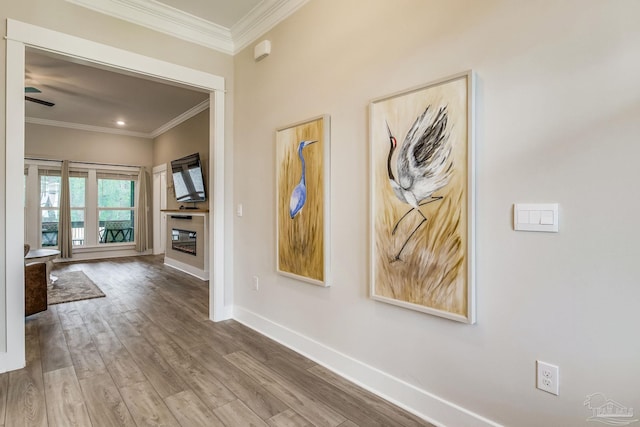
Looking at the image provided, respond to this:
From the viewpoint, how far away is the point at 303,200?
8.11 feet

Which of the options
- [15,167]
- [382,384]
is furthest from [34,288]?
[382,384]

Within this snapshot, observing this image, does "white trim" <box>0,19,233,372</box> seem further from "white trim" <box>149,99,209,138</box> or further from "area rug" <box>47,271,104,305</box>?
"white trim" <box>149,99,209,138</box>

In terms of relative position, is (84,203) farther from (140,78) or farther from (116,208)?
(140,78)

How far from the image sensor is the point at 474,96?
5.09ft

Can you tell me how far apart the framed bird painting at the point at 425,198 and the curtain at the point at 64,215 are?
7.25m

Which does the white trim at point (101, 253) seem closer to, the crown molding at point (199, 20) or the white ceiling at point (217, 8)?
the crown molding at point (199, 20)

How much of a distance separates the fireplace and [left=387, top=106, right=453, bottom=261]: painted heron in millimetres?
4609

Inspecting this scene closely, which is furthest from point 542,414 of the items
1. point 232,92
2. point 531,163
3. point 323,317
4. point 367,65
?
point 232,92

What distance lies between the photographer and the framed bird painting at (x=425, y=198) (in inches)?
62.4

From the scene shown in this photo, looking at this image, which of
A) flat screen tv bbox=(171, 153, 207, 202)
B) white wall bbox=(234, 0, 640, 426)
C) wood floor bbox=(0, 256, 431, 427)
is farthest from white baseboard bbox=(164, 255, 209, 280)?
white wall bbox=(234, 0, 640, 426)

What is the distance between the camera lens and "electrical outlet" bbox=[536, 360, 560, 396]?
4.47ft

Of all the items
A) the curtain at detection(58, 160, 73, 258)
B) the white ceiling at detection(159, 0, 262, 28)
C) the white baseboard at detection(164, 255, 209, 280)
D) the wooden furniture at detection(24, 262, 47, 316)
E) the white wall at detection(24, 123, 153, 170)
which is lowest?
the white baseboard at detection(164, 255, 209, 280)

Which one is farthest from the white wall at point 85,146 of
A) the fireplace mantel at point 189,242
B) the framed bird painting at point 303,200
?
the framed bird painting at point 303,200

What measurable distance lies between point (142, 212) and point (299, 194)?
642cm
